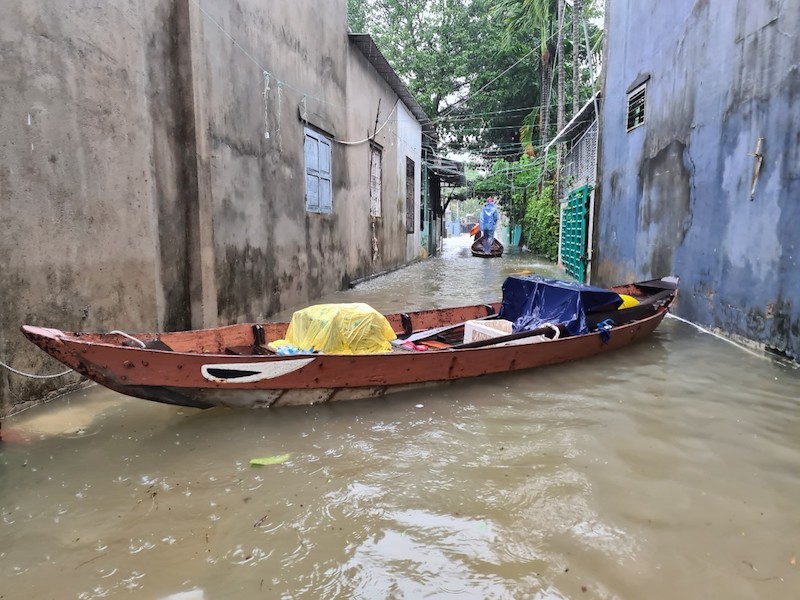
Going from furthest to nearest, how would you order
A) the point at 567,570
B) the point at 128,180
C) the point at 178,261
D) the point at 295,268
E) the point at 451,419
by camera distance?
the point at 295,268 → the point at 178,261 → the point at 128,180 → the point at 451,419 → the point at 567,570

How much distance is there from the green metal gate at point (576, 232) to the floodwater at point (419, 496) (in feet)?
27.3

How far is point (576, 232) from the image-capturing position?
46.4 ft

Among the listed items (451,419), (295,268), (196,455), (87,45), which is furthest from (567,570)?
(295,268)

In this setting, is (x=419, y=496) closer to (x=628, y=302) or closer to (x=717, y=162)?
(x=628, y=302)

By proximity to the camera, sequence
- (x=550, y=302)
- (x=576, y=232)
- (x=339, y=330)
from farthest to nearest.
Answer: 1. (x=576, y=232)
2. (x=550, y=302)
3. (x=339, y=330)

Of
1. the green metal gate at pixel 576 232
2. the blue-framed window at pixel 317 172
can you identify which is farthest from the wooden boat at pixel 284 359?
the green metal gate at pixel 576 232

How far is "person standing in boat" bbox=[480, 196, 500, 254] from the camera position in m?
22.2

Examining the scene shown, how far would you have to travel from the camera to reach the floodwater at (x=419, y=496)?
2.49 metres

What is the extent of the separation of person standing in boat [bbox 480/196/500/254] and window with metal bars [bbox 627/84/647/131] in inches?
476

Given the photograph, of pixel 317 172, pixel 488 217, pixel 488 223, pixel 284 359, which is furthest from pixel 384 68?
pixel 284 359

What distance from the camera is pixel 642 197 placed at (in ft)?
30.2

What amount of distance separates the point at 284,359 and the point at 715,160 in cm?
611

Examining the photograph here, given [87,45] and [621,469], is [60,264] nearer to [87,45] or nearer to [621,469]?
[87,45]

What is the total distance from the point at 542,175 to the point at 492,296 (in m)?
12.1
